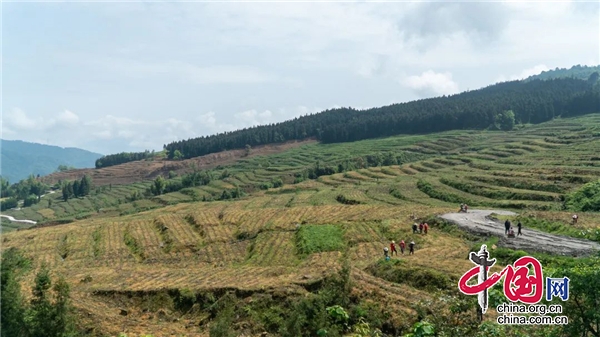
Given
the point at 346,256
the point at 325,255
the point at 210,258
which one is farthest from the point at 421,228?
the point at 210,258

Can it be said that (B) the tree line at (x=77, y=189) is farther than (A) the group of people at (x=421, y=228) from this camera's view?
Yes

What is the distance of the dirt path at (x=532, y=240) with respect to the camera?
1359 inches

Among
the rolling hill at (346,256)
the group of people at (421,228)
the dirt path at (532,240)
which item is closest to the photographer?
the rolling hill at (346,256)

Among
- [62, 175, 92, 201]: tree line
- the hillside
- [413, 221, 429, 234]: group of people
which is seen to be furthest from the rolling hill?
[62, 175, 92, 201]: tree line

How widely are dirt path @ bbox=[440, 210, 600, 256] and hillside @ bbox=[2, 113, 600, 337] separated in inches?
23.2

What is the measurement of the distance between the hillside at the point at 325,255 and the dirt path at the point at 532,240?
59 centimetres

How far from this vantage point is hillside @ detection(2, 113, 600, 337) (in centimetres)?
2314

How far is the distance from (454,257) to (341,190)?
6012 centimetres

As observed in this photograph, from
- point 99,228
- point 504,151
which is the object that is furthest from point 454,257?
point 504,151

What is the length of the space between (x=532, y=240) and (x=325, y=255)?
20162mm

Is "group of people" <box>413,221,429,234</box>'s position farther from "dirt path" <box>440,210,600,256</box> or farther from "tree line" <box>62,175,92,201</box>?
"tree line" <box>62,175,92,201</box>

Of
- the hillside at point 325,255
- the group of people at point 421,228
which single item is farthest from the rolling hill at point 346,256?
the group of people at point 421,228

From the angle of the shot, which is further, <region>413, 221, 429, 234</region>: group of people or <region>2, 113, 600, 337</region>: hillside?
<region>413, 221, 429, 234</region>: group of people

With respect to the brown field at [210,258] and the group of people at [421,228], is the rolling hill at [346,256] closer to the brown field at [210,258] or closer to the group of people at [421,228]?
the brown field at [210,258]
